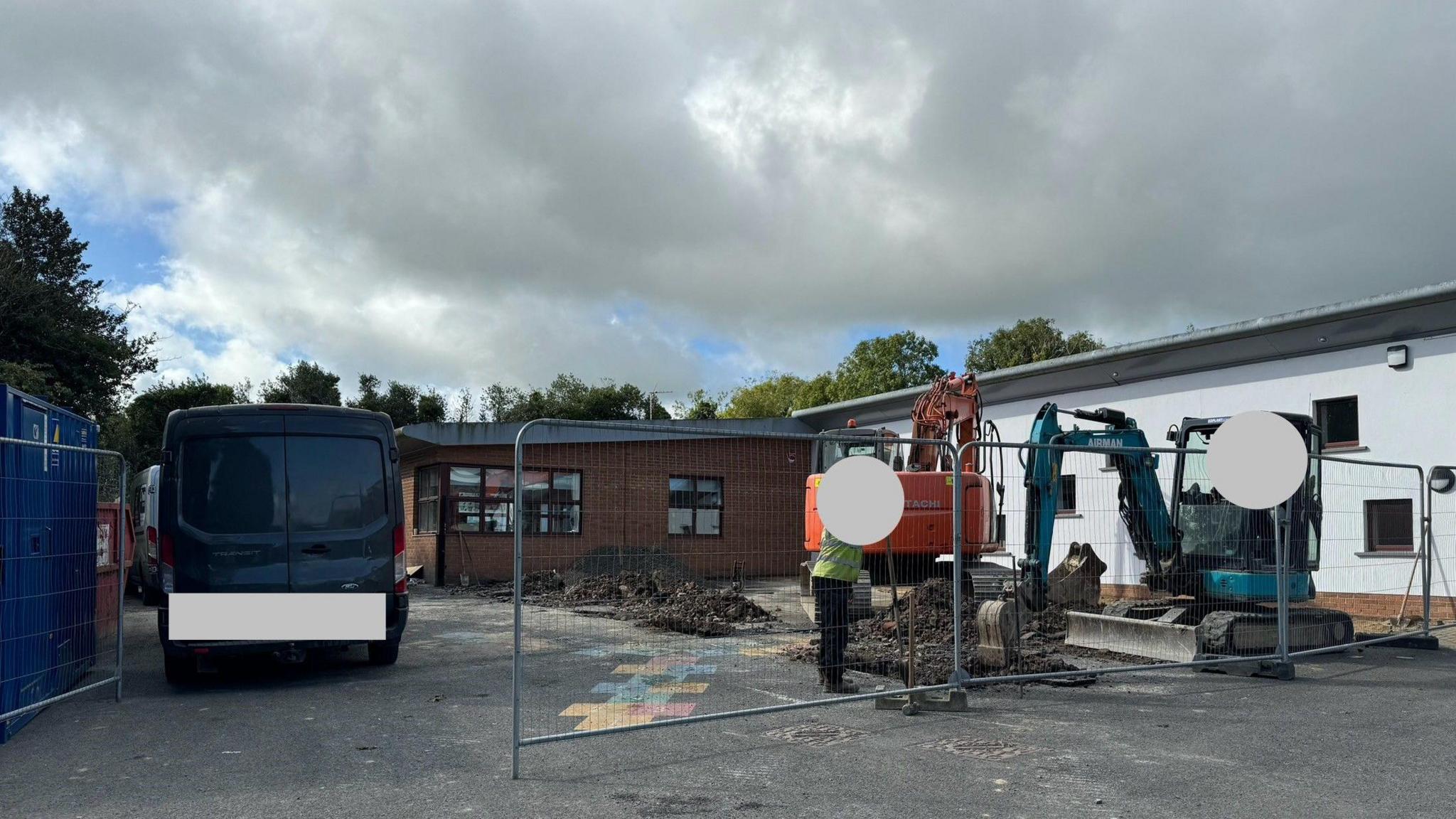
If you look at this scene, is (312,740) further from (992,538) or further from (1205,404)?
(1205,404)

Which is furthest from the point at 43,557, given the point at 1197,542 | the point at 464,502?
the point at 464,502

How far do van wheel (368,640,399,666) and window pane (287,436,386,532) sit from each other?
1.72 meters

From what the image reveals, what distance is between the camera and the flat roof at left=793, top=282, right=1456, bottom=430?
14961 mm

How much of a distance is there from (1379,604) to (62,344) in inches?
1382

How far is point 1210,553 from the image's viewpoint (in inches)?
444

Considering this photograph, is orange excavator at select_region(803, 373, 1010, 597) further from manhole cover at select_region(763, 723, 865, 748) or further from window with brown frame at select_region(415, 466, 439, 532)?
window with brown frame at select_region(415, 466, 439, 532)

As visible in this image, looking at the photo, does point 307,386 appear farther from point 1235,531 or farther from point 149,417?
point 1235,531

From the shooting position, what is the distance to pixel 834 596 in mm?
7973

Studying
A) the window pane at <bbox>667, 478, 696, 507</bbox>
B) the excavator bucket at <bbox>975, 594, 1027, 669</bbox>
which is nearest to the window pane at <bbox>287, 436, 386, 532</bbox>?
the window pane at <bbox>667, 478, 696, 507</bbox>

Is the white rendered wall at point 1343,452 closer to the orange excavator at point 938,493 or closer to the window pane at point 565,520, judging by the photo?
the orange excavator at point 938,493

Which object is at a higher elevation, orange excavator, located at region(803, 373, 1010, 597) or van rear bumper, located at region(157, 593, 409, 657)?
orange excavator, located at region(803, 373, 1010, 597)

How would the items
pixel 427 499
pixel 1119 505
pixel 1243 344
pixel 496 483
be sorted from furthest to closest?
→ pixel 427 499 → pixel 496 483 → pixel 1243 344 → pixel 1119 505

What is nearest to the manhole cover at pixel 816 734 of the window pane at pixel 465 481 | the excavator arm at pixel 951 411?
the excavator arm at pixel 951 411

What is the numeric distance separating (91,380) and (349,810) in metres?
33.1
